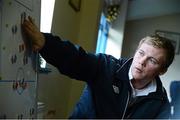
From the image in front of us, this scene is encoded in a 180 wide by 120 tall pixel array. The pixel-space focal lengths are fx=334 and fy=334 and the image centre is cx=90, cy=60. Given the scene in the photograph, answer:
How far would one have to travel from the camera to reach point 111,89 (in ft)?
5.44

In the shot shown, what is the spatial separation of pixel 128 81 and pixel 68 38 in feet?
3.55

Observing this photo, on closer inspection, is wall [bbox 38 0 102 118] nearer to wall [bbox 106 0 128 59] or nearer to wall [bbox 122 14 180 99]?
wall [bbox 106 0 128 59]

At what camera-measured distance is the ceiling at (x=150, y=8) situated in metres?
6.09

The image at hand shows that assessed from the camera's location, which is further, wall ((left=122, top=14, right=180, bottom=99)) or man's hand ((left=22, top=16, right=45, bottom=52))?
wall ((left=122, top=14, right=180, bottom=99))

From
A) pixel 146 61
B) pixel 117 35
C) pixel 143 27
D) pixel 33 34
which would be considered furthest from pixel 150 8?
pixel 33 34

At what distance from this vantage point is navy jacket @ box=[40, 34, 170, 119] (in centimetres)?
158

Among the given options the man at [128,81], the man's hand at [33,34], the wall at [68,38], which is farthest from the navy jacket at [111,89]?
the wall at [68,38]

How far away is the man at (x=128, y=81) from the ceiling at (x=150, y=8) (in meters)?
4.41

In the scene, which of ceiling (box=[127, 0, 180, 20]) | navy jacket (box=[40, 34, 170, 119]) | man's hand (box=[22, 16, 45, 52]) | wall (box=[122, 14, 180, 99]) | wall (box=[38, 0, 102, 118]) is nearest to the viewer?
man's hand (box=[22, 16, 45, 52])

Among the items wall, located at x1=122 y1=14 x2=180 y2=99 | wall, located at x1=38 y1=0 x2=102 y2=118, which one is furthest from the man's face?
wall, located at x1=122 y1=14 x2=180 y2=99

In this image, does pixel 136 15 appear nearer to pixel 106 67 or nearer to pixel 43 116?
pixel 43 116

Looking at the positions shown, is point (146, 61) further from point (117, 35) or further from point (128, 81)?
point (117, 35)

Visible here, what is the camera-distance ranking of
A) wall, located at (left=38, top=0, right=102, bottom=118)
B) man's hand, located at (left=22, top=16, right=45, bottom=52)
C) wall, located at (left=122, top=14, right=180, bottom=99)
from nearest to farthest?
1. man's hand, located at (left=22, top=16, right=45, bottom=52)
2. wall, located at (left=38, top=0, right=102, bottom=118)
3. wall, located at (left=122, top=14, right=180, bottom=99)

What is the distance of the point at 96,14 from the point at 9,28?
1.90 metres
